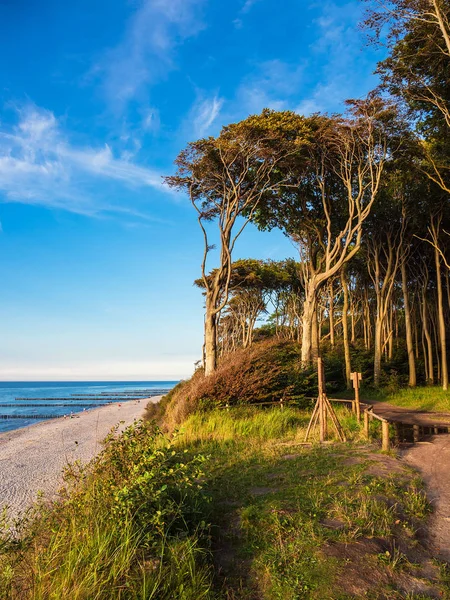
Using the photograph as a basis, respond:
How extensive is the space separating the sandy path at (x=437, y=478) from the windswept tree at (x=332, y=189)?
915 centimetres

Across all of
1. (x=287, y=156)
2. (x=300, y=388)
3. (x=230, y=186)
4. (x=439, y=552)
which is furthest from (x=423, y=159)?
(x=439, y=552)

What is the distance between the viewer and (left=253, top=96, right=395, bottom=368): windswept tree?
17594 millimetres

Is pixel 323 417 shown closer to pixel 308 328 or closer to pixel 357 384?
pixel 357 384

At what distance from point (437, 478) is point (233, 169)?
14.7 m

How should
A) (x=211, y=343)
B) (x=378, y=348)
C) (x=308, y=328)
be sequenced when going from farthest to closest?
(x=378, y=348), (x=308, y=328), (x=211, y=343)

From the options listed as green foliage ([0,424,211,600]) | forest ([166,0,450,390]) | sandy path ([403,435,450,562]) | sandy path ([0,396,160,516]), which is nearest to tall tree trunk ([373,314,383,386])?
forest ([166,0,450,390])

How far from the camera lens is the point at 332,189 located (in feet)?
69.5

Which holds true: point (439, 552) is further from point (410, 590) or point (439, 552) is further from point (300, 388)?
point (300, 388)

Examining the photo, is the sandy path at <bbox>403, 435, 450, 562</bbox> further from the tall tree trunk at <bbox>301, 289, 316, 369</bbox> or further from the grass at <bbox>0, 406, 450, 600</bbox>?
the tall tree trunk at <bbox>301, 289, 316, 369</bbox>

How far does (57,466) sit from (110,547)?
11527 millimetres

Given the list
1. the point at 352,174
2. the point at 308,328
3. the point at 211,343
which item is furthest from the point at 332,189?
the point at 211,343

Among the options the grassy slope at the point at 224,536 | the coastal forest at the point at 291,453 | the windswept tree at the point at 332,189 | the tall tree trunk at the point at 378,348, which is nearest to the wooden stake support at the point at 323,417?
the coastal forest at the point at 291,453

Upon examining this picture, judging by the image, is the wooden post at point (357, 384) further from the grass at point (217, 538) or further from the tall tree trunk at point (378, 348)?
the tall tree trunk at point (378, 348)

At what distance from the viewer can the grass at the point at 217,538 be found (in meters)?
3.60
